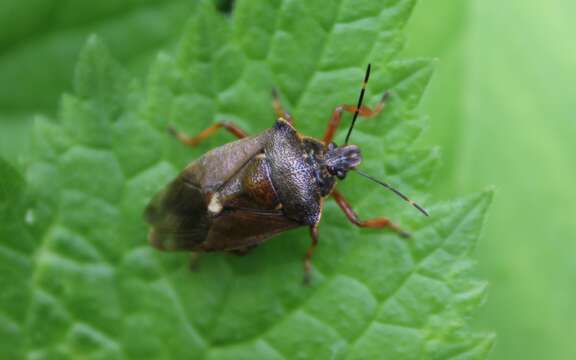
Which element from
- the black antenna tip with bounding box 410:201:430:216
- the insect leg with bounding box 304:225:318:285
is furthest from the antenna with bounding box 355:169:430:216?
the insect leg with bounding box 304:225:318:285

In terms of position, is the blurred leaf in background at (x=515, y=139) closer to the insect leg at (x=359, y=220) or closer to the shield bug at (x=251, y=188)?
the insect leg at (x=359, y=220)

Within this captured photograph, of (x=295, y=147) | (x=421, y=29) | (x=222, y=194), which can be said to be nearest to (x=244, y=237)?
(x=222, y=194)

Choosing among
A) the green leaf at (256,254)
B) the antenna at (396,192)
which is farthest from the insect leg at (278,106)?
the antenna at (396,192)

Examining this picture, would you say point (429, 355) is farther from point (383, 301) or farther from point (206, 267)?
point (206, 267)

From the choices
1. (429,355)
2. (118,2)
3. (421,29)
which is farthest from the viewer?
(118,2)

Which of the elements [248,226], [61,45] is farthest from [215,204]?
[61,45]

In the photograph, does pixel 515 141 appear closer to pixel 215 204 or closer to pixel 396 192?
pixel 396 192

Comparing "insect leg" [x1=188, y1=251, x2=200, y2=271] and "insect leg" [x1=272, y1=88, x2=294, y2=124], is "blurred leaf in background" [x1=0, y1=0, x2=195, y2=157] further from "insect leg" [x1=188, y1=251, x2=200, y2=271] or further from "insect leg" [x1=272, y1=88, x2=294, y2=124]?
"insect leg" [x1=188, y1=251, x2=200, y2=271]
